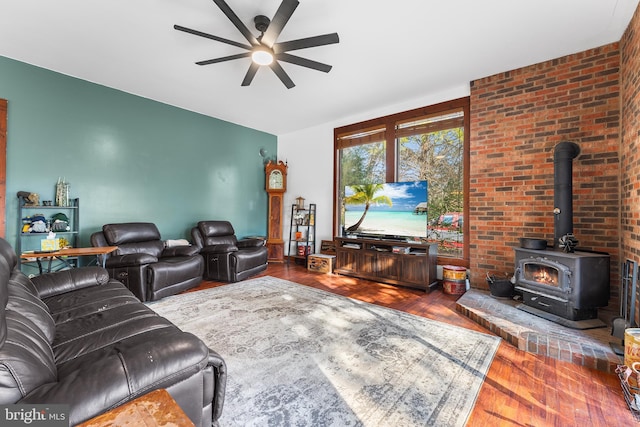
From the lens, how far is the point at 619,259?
271cm

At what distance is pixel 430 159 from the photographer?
432 centimetres

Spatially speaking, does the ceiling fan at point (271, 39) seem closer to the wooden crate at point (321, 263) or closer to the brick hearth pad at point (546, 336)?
the brick hearth pad at point (546, 336)

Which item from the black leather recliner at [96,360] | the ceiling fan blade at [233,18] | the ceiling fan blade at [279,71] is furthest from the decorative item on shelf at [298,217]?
the black leather recliner at [96,360]

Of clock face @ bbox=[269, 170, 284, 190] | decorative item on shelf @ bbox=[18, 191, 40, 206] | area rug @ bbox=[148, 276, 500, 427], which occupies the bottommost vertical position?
area rug @ bbox=[148, 276, 500, 427]

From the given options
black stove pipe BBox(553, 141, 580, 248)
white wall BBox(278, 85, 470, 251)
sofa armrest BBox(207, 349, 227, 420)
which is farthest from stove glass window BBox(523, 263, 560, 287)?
white wall BBox(278, 85, 470, 251)

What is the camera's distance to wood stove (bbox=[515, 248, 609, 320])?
7.88ft

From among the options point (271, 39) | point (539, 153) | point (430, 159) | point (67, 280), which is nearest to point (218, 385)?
point (67, 280)

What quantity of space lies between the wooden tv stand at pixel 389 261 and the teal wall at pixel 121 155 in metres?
2.44

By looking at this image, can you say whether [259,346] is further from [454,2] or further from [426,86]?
[426,86]

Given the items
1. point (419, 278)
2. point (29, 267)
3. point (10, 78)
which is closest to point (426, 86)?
point (419, 278)

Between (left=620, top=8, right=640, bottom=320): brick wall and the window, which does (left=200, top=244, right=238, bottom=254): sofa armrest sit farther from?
(left=620, top=8, right=640, bottom=320): brick wall

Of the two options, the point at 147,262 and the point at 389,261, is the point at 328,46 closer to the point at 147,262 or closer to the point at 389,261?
the point at 389,261

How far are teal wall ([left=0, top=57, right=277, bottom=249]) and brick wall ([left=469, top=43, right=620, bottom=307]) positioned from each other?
13.4 feet

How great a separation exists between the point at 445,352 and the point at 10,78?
5.52m
